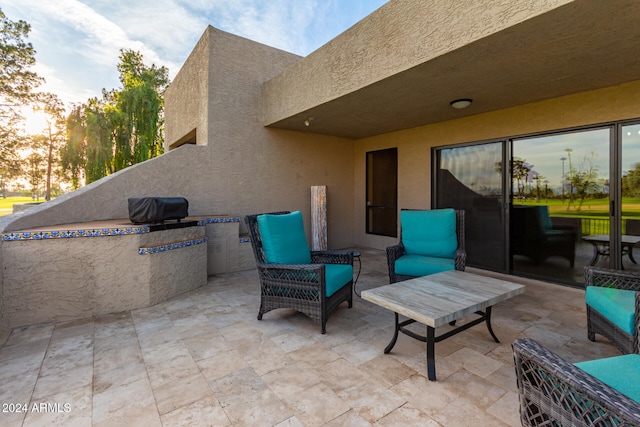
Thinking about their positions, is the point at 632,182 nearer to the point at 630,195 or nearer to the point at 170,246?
the point at 630,195

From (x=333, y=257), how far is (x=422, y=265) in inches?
41.3

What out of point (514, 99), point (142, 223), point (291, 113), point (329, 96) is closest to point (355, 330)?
point (142, 223)

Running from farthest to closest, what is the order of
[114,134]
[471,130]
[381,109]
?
[114,134]
[471,130]
[381,109]

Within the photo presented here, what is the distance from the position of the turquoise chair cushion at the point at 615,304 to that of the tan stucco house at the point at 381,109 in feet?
7.17

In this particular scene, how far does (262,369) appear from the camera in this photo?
7.16 ft

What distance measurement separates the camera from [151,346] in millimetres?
2553

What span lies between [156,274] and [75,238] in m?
0.92

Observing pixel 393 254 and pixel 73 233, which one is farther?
pixel 393 254

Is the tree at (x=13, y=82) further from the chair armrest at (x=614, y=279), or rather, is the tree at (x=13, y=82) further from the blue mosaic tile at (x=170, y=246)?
the chair armrest at (x=614, y=279)

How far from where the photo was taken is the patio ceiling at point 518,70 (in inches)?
91.7

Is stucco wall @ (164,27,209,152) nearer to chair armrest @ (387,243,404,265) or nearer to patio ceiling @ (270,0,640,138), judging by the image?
patio ceiling @ (270,0,640,138)

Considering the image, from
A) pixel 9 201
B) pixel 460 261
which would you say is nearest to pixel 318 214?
pixel 460 261

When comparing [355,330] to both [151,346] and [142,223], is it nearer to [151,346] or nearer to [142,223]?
[151,346]

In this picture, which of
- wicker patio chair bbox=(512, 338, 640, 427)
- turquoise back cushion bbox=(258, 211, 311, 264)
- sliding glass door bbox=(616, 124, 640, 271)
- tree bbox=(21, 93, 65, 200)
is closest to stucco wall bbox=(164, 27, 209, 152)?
turquoise back cushion bbox=(258, 211, 311, 264)
